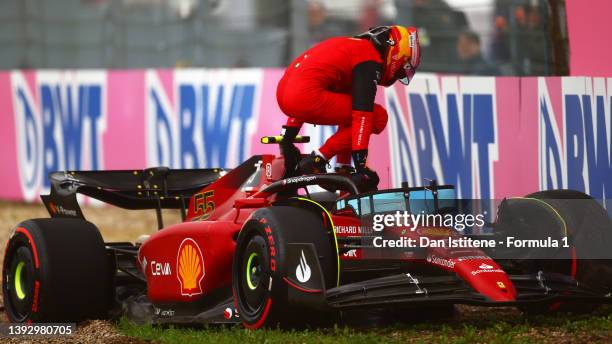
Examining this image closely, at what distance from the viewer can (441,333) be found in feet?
23.6

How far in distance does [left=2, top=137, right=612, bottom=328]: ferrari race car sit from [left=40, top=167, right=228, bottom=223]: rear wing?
30mm

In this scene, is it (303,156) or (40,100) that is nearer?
(303,156)

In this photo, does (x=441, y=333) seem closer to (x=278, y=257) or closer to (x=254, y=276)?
(x=278, y=257)

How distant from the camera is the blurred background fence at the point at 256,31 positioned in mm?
12641

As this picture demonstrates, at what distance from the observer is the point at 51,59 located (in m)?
18.8

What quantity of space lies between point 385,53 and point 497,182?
2643mm

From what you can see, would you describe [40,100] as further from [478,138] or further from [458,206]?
[458,206]

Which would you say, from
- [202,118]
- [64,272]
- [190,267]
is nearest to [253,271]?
[190,267]

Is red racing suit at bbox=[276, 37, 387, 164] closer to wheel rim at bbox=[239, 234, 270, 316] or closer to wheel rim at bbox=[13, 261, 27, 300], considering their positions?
wheel rim at bbox=[239, 234, 270, 316]

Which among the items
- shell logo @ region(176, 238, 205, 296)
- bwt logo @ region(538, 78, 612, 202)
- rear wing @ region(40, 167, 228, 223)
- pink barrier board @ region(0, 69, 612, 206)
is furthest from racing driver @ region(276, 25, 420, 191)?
bwt logo @ region(538, 78, 612, 202)

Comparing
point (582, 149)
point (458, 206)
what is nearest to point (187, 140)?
point (582, 149)

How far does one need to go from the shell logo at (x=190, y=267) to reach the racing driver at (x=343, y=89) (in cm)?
87

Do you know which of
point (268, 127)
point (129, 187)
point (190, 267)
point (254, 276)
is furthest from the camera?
point (268, 127)

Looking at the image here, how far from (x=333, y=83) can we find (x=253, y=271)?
1.48 m
